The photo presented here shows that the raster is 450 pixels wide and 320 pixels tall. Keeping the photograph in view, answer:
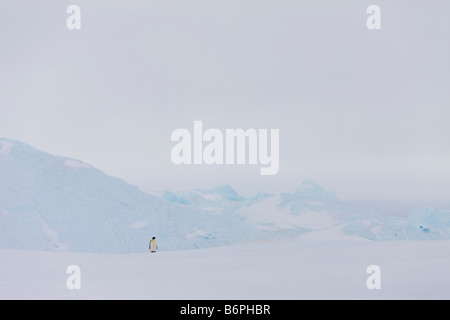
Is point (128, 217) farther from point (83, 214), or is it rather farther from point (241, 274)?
point (241, 274)

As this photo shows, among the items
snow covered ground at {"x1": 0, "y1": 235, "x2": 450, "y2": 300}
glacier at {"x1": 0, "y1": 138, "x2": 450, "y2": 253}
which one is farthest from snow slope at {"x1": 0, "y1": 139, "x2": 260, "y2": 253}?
snow covered ground at {"x1": 0, "y1": 235, "x2": 450, "y2": 300}

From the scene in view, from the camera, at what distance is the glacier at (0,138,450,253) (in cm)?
1545

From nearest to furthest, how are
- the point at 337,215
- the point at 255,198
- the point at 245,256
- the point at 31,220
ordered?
the point at 245,256, the point at 31,220, the point at 337,215, the point at 255,198

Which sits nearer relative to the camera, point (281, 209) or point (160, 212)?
point (160, 212)

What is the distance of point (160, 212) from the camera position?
57.5 feet

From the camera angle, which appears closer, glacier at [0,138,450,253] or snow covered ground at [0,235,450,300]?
snow covered ground at [0,235,450,300]

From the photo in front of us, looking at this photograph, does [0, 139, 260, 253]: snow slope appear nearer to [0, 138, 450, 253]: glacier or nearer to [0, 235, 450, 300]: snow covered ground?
[0, 138, 450, 253]: glacier

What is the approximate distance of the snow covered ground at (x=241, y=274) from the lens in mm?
7340

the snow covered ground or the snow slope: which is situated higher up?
the snow slope

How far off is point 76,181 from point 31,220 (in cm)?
230

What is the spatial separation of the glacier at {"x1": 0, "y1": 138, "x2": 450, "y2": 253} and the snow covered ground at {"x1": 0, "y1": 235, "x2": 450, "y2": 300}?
4113 millimetres

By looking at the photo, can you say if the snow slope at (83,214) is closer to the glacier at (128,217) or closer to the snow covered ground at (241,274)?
the glacier at (128,217)
